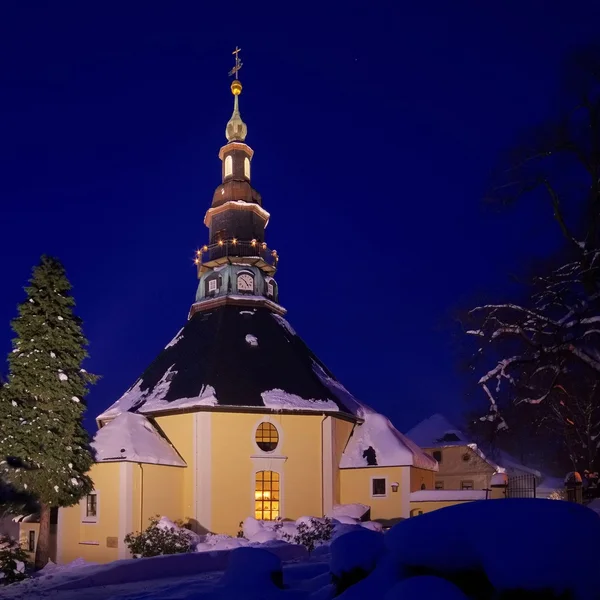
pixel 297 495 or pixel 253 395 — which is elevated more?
pixel 253 395

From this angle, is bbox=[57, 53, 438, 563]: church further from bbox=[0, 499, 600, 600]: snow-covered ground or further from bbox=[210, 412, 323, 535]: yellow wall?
bbox=[0, 499, 600, 600]: snow-covered ground

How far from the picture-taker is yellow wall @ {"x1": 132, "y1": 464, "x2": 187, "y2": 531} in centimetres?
2543

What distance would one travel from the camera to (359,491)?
29969 millimetres

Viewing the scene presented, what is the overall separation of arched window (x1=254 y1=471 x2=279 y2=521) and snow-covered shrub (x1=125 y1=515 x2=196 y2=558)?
170 inches

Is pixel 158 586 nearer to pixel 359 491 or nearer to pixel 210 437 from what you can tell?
pixel 210 437

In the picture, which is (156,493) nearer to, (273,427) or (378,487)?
(273,427)

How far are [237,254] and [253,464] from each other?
1175 centimetres

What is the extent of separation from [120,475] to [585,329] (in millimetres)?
16928

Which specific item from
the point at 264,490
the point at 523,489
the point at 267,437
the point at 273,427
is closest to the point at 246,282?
the point at 273,427

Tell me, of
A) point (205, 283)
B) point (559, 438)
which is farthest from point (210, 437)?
point (559, 438)

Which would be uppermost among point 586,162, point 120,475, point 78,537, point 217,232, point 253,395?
point 217,232

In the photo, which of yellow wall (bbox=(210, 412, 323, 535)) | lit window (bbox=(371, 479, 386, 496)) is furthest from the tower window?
yellow wall (bbox=(210, 412, 323, 535))

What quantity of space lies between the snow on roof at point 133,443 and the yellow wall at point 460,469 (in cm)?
2486

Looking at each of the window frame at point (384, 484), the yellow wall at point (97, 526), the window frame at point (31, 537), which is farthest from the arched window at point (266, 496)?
the window frame at point (31, 537)
